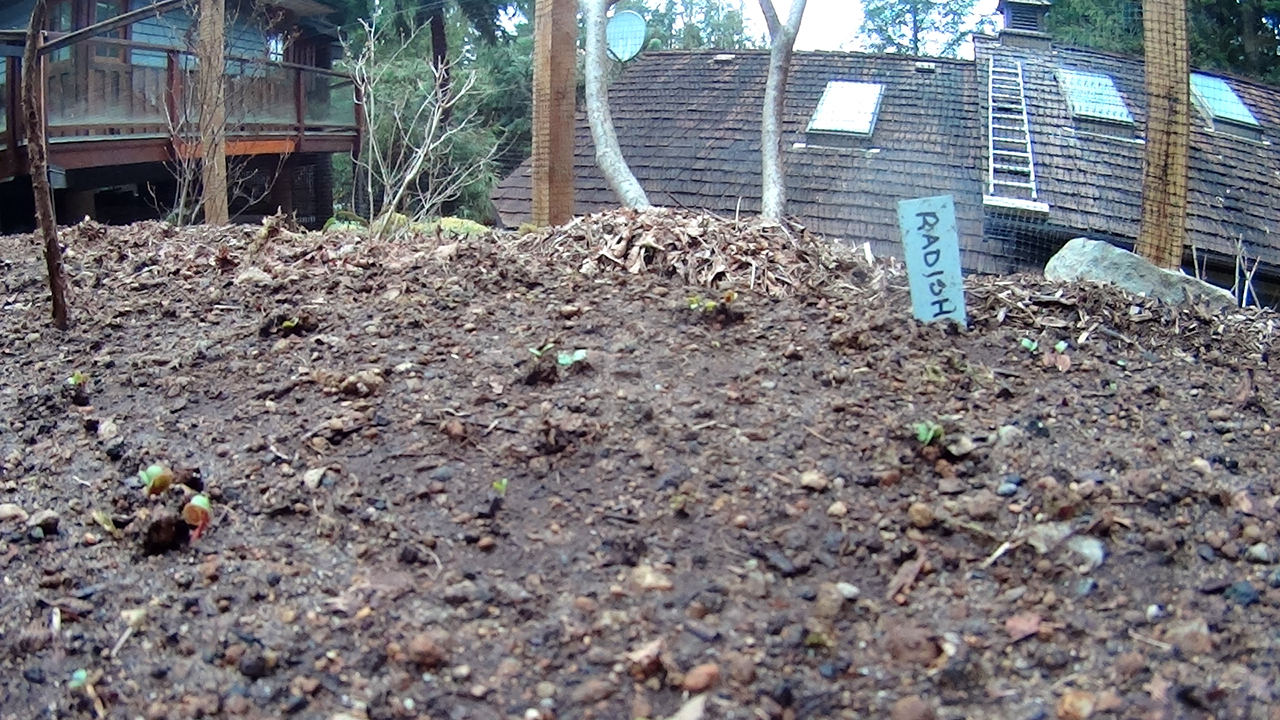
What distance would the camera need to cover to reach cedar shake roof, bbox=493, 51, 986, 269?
27.1 ft

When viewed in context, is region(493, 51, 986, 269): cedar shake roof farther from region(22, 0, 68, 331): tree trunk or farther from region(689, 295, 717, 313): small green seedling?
region(22, 0, 68, 331): tree trunk

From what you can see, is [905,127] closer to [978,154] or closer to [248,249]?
[978,154]

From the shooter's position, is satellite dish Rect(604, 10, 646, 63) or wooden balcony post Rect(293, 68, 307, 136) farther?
wooden balcony post Rect(293, 68, 307, 136)

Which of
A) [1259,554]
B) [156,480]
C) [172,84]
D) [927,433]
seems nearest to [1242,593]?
[1259,554]

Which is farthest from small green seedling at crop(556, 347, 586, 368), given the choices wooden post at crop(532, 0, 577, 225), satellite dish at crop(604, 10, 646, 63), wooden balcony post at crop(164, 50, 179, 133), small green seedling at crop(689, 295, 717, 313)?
wooden balcony post at crop(164, 50, 179, 133)

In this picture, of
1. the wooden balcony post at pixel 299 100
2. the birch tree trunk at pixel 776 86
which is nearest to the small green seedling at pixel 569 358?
the birch tree trunk at pixel 776 86

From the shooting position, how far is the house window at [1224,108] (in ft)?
31.2

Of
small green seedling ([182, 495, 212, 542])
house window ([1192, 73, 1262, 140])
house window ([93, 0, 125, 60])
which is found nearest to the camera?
small green seedling ([182, 495, 212, 542])

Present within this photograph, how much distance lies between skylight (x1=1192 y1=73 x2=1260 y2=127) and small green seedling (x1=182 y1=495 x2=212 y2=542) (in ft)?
32.8

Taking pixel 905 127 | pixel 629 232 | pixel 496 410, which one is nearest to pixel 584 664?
pixel 496 410

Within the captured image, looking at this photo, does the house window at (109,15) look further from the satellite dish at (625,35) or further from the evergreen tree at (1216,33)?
the evergreen tree at (1216,33)

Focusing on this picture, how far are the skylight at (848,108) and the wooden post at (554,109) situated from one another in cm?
564

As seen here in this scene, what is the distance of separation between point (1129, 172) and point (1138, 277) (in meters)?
5.85

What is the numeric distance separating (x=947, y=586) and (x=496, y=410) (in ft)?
3.22
